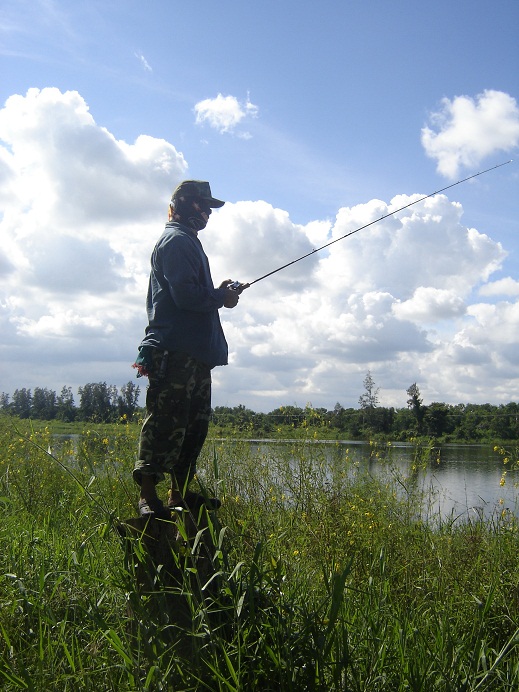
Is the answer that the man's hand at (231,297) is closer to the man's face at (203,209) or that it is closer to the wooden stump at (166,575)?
the man's face at (203,209)

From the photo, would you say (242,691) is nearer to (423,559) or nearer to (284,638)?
(284,638)

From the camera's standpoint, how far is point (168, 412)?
3.08 m

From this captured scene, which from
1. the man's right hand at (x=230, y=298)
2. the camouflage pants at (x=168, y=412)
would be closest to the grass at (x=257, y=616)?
the camouflage pants at (x=168, y=412)

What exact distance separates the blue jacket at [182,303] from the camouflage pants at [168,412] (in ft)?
0.26

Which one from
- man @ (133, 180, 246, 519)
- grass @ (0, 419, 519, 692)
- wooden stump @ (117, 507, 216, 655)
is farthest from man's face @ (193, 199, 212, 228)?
wooden stump @ (117, 507, 216, 655)

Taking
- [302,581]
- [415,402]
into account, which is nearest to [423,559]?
[302,581]

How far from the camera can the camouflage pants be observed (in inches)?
120

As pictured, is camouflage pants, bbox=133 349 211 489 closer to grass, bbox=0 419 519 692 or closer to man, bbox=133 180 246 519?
man, bbox=133 180 246 519

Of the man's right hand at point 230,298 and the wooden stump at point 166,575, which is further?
the man's right hand at point 230,298

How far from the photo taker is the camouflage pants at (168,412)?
9.99 ft

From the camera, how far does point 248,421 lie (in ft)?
24.7

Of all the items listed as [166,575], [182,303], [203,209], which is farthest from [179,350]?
[166,575]

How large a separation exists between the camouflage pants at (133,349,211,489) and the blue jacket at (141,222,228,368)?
0.08 metres

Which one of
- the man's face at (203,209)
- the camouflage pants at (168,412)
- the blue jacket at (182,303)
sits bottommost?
the camouflage pants at (168,412)
